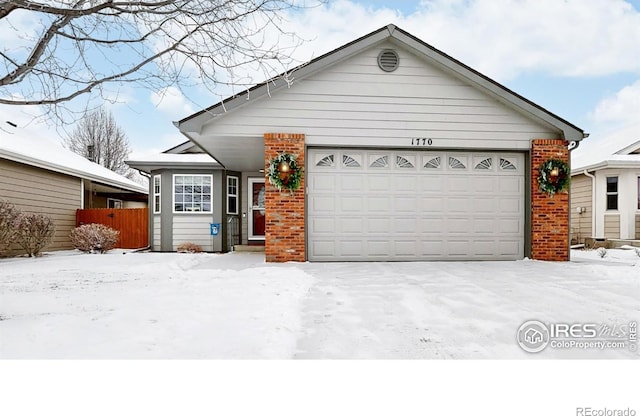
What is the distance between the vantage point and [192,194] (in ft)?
37.6

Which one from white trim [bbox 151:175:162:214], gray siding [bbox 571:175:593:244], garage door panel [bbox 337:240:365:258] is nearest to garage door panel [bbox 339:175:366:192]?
garage door panel [bbox 337:240:365:258]

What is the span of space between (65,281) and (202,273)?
6.46 ft

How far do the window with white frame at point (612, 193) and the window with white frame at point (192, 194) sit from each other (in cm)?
1345

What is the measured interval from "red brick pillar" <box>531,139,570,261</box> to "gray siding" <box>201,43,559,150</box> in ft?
1.72

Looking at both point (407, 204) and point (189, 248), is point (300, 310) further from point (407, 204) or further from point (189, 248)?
point (189, 248)

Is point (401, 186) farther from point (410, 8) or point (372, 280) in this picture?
point (410, 8)

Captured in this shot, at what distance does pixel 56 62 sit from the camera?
4.67 metres

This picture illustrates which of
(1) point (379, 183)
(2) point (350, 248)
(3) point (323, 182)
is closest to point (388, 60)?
(1) point (379, 183)

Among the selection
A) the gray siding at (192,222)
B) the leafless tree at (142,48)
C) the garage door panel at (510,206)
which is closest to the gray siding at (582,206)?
the garage door panel at (510,206)

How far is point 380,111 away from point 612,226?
404 inches

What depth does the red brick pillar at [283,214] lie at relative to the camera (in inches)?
292

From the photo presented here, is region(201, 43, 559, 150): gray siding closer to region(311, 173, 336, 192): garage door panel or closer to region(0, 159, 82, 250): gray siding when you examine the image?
region(311, 173, 336, 192): garage door panel

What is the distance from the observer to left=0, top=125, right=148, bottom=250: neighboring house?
9938 millimetres

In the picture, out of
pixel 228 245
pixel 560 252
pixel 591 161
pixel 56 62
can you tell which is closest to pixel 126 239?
pixel 228 245
